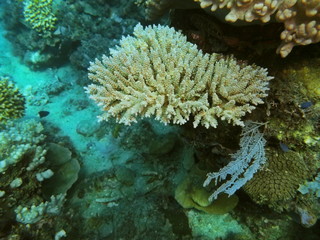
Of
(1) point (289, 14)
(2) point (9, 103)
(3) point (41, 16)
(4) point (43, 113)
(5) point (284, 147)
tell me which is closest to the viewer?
(1) point (289, 14)

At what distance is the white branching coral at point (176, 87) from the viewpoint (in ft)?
8.02

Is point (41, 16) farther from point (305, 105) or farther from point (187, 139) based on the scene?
point (305, 105)

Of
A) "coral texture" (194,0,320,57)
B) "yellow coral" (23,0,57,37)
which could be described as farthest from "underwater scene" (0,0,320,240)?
"yellow coral" (23,0,57,37)

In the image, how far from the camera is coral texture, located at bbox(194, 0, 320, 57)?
2150 millimetres

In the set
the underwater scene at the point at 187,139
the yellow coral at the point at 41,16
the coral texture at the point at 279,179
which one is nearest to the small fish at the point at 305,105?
the underwater scene at the point at 187,139

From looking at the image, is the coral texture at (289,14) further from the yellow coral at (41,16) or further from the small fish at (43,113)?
the yellow coral at (41,16)

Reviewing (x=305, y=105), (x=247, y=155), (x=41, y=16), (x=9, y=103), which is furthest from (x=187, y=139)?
(x=41, y=16)

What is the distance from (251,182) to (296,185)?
0.52 metres

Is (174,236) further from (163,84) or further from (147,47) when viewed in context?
(147,47)

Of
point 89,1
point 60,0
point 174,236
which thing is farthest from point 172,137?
point 60,0

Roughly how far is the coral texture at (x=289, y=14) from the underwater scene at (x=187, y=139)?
10 mm

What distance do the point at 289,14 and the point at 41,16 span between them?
8945 millimetres

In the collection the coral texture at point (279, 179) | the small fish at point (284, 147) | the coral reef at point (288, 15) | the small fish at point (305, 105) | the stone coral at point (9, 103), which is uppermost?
the coral reef at point (288, 15)

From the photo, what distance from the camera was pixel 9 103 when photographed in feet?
21.6
